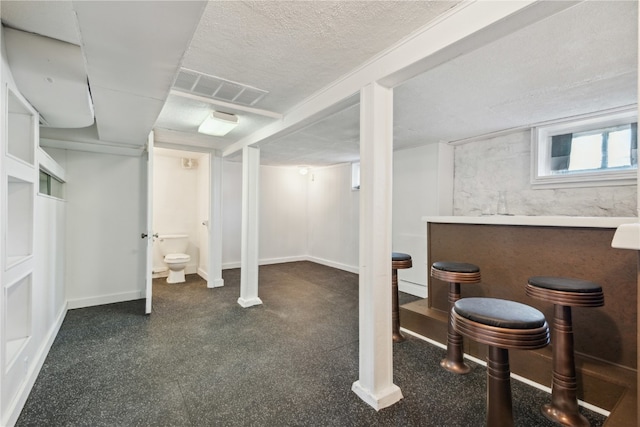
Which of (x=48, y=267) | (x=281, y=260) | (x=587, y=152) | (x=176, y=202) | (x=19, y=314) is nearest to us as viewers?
(x=19, y=314)

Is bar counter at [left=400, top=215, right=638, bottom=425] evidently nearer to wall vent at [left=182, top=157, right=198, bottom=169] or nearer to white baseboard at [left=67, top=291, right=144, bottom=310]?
white baseboard at [left=67, top=291, right=144, bottom=310]

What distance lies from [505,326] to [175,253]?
16.0 feet

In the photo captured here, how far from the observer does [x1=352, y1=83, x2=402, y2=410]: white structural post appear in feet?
6.05

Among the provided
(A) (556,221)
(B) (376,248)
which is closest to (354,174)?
(A) (556,221)

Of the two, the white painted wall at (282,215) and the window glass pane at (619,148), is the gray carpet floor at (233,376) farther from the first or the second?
the white painted wall at (282,215)

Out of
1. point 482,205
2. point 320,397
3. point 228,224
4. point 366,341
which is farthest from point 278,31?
point 228,224

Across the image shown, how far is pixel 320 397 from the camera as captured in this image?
6.24ft

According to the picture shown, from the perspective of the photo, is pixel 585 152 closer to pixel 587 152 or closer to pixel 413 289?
pixel 587 152

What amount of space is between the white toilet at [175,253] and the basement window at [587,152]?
4.98 meters

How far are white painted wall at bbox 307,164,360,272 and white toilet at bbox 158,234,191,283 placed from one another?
271cm

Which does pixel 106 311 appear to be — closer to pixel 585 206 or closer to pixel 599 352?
pixel 599 352

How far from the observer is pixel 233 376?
214 centimetres

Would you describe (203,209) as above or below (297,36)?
below

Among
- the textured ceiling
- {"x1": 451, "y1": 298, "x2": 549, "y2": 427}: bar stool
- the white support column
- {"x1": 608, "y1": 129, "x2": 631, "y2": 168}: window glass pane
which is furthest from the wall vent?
{"x1": 608, "y1": 129, "x2": 631, "y2": 168}: window glass pane
